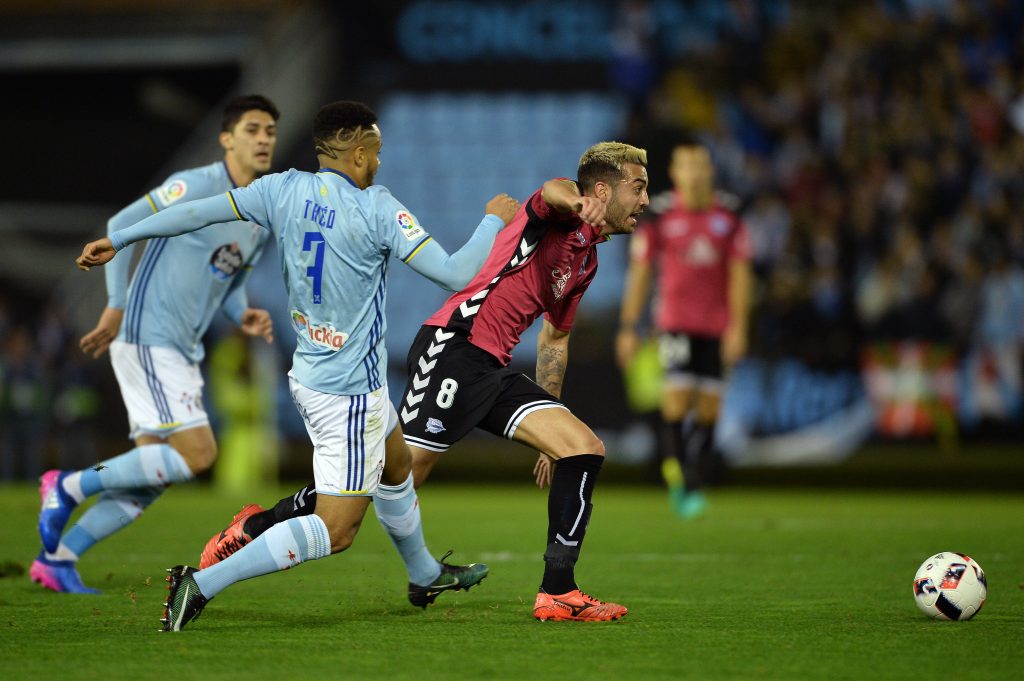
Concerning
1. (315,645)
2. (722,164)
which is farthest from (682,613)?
(722,164)

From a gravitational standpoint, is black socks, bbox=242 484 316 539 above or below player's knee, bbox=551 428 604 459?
below

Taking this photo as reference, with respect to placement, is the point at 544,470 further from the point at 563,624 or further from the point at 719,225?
the point at 719,225

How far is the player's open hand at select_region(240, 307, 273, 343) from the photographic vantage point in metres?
6.82

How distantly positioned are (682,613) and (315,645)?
157 centimetres

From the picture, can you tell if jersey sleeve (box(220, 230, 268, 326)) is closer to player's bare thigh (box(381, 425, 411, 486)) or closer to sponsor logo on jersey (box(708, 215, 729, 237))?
player's bare thigh (box(381, 425, 411, 486))

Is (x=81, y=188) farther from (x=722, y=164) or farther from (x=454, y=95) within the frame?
(x=722, y=164)

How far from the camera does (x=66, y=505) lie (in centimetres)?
651

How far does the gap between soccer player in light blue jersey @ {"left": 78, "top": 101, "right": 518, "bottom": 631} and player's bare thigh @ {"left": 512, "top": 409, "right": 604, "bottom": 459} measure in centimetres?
63

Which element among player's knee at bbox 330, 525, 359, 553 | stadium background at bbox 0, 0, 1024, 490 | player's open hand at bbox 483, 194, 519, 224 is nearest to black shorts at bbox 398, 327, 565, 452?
player's knee at bbox 330, 525, 359, 553

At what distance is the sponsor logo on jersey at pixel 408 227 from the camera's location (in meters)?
4.99

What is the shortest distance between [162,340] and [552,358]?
192 cm

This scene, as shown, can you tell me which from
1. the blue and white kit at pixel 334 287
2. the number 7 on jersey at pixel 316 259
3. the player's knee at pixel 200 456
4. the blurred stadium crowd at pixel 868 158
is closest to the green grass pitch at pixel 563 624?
the player's knee at pixel 200 456

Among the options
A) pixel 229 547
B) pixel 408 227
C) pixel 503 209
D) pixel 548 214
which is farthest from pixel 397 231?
pixel 229 547

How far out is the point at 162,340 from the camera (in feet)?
22.1
